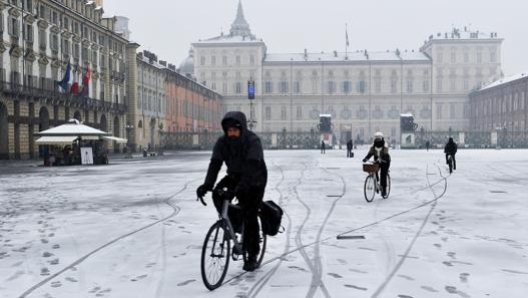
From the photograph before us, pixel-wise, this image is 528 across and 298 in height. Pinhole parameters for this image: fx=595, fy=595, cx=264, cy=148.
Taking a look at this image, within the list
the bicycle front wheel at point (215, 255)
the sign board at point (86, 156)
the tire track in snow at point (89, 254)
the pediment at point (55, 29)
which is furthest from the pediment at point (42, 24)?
the bicycle front wheel at point (215, 255)

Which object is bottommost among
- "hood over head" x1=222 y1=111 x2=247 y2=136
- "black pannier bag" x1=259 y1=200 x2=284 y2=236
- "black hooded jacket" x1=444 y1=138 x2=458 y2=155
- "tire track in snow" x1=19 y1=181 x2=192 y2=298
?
"tire track in snow" x1=19 y1=181 x2=192 y2=298

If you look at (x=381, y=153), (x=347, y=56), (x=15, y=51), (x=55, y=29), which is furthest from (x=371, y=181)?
(x=347, y=56)

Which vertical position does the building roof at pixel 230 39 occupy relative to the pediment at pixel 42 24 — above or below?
above

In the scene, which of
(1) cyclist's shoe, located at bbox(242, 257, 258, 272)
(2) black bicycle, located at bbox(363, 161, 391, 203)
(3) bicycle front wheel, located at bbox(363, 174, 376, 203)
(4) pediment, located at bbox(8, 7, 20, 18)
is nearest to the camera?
(1) cyclist's shoe, located at bbox(242, 257, 258, 272)

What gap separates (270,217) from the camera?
621 centimetres

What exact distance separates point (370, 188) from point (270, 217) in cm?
732

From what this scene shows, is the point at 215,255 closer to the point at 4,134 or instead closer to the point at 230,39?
the point at 4,134

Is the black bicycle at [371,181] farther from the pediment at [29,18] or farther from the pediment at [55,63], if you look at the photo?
the pediment at [55,63]

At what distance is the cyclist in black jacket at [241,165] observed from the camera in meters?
5.93

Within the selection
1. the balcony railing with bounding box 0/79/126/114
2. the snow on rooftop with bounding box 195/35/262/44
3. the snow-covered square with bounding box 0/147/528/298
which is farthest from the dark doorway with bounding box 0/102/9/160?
the snow on rooftop with bounding box 195/35/262/44

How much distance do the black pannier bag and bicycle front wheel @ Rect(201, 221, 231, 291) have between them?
52 centimetres

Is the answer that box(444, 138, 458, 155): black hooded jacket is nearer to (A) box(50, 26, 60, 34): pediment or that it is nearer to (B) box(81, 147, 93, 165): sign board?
(B) box(81, 147, 93, 165): sign board

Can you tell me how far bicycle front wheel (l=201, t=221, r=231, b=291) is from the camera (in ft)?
18.5

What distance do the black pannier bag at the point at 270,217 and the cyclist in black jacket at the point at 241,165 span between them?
0.30ft
